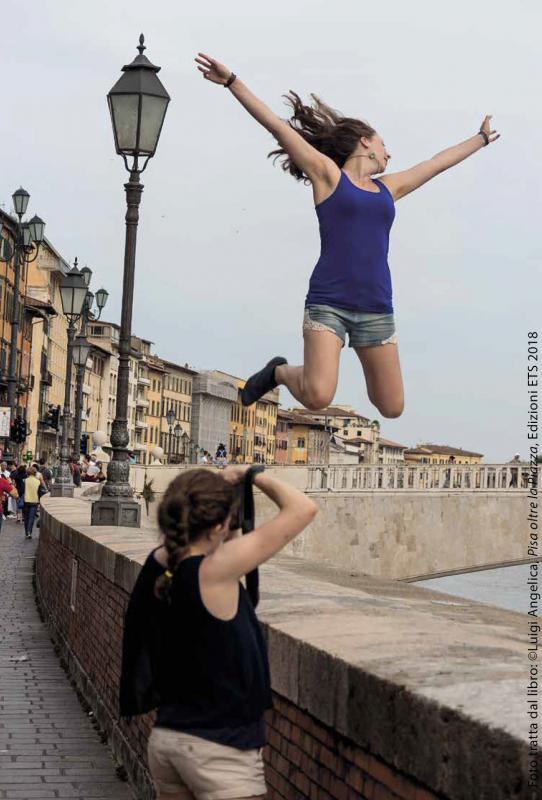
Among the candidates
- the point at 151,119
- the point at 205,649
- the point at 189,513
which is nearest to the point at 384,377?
the point at 189,513

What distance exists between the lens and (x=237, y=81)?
17.7 feet

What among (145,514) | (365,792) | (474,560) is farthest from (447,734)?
(474,560)

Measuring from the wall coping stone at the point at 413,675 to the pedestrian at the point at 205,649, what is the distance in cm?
31

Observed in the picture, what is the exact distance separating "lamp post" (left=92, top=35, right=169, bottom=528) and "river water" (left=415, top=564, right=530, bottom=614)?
41.2 metres

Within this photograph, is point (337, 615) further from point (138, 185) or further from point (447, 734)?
point (138, 185)

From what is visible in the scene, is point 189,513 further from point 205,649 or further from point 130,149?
point 130,149

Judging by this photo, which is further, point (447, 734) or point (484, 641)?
point (484, 641)

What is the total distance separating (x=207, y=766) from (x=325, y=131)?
112 inches

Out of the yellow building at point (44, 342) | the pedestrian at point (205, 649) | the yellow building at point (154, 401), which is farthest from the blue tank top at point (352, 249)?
the yellow building at point (154, 401)

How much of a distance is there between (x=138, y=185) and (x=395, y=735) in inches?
411

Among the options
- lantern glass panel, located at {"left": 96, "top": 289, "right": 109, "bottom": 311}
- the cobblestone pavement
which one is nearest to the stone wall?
lantern glass panel, located at {"left": 96, "top": 289, "right": 109, "bottom": 311}

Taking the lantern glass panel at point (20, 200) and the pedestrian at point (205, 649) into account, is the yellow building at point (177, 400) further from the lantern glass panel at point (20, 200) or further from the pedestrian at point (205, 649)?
the pedestrian at point (205, 649)

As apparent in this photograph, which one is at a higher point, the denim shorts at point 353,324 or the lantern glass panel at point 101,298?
the lantern glass panel at point 101,298

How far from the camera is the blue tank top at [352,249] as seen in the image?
5375mm
